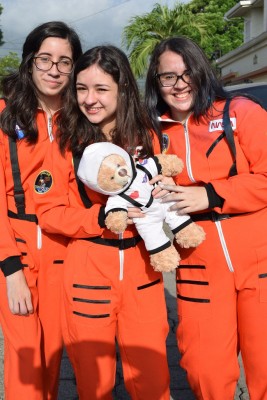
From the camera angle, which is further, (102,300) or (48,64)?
(48,64)

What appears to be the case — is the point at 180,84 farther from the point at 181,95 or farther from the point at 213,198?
the point at 213,198

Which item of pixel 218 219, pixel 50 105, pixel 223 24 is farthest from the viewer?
pixel 223 24

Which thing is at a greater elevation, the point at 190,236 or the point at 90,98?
the point at 90,98

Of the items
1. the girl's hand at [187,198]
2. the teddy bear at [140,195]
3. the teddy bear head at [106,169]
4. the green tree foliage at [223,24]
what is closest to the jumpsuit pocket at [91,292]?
the teddy bear at [140,195]

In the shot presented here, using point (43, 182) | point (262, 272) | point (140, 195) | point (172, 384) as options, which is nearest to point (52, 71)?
point (43, 182)

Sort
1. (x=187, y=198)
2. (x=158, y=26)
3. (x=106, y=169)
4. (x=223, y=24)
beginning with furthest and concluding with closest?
(x=223, y=24) → (x=158, y=26) → (x=187, y=198) → (x=106, y=169)

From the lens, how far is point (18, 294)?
107 inches

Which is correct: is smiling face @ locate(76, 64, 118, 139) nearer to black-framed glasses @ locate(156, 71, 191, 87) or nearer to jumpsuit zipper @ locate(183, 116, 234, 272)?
black-framed glasses @ locate(156, 71, 191, 87)

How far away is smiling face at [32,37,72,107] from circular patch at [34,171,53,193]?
46cm

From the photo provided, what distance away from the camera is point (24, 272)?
9.25 feet

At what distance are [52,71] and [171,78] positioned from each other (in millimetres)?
633

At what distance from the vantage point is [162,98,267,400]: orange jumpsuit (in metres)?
2.68

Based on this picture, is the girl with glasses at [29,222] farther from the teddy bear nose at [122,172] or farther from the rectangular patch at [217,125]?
the rectangular patch at [217,125]

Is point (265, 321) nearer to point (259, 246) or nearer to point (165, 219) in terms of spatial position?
point (259, 246)
